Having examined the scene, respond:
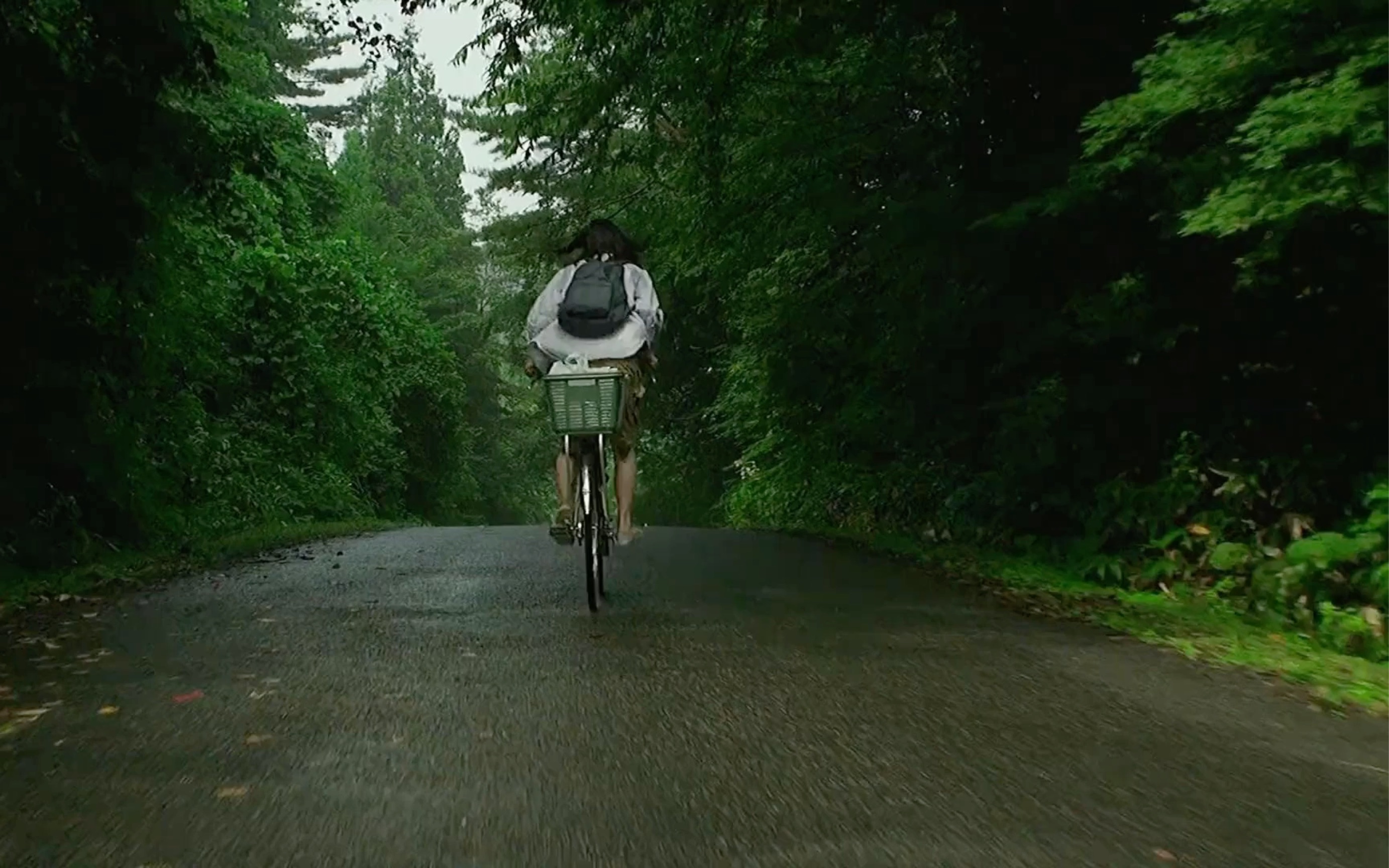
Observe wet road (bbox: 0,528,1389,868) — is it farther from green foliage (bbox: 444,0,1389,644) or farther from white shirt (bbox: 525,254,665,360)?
green foliage (bbox: 444,0,1389,644)

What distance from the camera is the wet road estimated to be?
3166mm

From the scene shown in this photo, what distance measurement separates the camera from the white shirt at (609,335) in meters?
7.14

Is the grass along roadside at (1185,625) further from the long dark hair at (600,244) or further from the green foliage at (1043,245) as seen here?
the long dark hair at (600,244)

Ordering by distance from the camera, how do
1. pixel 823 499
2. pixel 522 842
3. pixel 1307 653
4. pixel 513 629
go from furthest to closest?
pixel 823 499, pixel 513 629, pixel 1307 653, pixel 522 842

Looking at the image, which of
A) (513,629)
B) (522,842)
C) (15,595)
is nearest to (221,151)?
(15,595)

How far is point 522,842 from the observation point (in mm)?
3166

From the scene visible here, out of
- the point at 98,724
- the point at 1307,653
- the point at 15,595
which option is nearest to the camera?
the point at 98,724

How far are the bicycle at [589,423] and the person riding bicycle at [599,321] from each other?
12 cm

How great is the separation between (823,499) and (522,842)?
1449cm

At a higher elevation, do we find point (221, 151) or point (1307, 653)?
point (221, 151)

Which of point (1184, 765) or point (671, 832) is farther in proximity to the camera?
point (1184, 765)

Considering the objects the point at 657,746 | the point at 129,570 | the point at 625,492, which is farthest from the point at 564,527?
the point at 129,570

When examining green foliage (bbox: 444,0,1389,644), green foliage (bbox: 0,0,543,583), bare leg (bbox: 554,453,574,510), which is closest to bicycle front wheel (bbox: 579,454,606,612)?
bare leg (bbox: 554,453,574,510)

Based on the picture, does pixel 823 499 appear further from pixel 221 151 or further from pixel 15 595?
pixel 15 595
